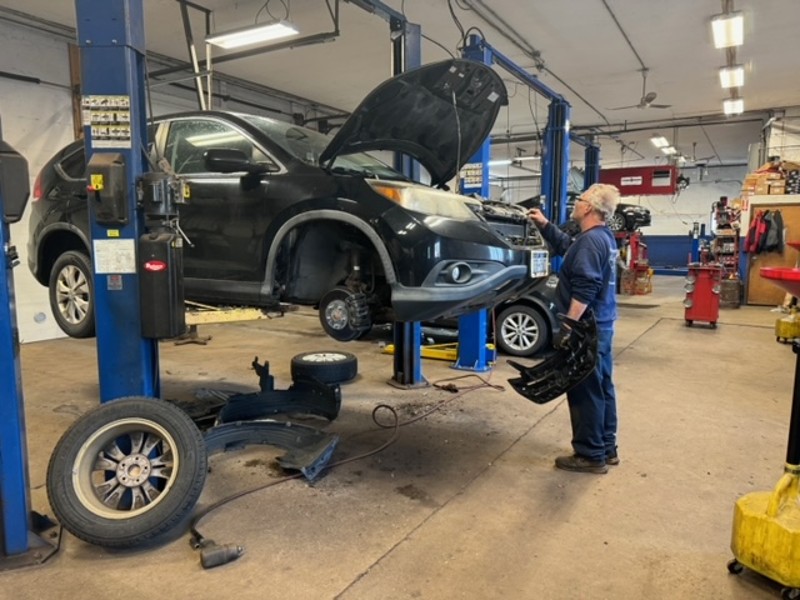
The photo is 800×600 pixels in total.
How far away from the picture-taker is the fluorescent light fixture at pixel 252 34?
18.6ft

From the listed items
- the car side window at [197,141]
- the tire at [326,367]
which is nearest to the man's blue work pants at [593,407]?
the tire at [326,367]

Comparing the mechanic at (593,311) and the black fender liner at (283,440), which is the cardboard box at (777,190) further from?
the black fender liner at (283,440)

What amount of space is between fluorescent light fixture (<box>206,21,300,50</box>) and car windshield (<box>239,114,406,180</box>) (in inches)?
106

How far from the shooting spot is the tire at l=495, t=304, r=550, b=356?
541 cm

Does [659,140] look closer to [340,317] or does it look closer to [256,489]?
[340,317]

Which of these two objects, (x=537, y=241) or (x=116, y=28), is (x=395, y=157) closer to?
(x=537, y=241)

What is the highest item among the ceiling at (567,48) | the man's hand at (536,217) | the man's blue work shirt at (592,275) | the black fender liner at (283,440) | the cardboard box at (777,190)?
the ceiling at (567,48)

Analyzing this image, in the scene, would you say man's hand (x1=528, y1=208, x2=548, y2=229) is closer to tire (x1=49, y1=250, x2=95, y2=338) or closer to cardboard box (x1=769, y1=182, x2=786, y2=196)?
tire (x1=49, y1=250, x2=95, y2=338)

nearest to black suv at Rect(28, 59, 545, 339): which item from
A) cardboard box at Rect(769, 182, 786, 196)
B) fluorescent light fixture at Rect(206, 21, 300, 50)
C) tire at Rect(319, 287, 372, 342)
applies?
tire at Rect(319, 287, 372, 342)

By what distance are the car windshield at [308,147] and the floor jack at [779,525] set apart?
203 cm

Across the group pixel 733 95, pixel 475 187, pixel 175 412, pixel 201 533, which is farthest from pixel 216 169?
pixel 733 95

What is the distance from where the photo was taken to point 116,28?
219 cm

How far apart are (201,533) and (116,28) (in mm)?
2081

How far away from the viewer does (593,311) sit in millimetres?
2910
